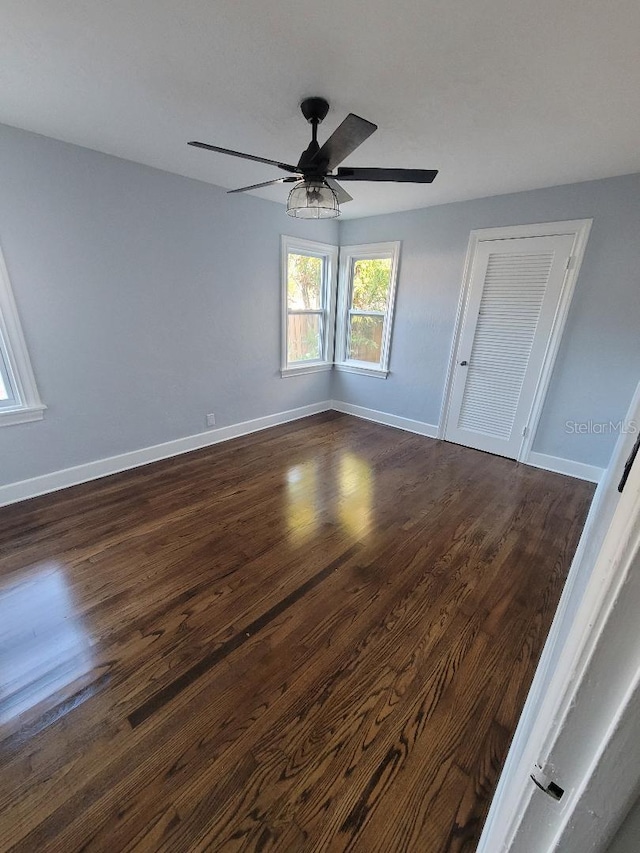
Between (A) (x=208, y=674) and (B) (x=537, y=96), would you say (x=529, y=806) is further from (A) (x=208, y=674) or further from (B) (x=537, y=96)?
(B) (x=537, y=96)

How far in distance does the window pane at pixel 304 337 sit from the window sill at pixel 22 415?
8.18 feet

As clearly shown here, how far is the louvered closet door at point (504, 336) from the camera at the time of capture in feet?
9.76

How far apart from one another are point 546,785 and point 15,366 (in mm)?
3163

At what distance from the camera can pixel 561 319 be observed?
2.92 meters

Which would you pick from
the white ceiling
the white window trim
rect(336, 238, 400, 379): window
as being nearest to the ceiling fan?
the white ceiling

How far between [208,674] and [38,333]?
2.44 metres

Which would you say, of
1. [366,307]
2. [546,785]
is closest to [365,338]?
[366,307]

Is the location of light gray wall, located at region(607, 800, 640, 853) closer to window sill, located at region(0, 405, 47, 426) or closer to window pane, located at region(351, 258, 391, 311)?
window sill, located at region(0, 405, 47, 426)

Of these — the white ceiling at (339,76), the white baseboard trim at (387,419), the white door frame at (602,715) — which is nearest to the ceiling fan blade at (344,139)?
the white ceiling at (339,76)

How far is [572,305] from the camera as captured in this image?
2875 millimetres

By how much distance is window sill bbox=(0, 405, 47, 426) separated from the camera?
2350mm

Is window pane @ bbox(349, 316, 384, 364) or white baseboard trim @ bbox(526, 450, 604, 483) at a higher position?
window pane @ bbox(349, 316, 384, 364)

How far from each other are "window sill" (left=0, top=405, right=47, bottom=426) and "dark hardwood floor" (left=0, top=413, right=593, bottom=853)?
602mm

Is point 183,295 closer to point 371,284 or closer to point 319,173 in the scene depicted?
point 319,173
